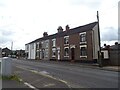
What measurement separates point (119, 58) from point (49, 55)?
2732cm

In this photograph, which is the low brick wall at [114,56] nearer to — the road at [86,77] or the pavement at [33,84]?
the road at [86,77]

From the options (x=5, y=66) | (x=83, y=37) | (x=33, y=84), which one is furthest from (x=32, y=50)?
(x=33, y=84)

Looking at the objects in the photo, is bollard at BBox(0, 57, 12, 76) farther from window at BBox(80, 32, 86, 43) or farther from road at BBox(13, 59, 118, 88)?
window at BBox(80, 32, 86, 43)

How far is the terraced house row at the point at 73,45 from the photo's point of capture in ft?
161

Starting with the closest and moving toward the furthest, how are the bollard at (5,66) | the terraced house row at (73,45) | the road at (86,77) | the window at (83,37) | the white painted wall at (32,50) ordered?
the road at (86,77) → the bollard at (5,66) → the terraced house row at (73,45) → the window at (83,37) → the white painted wall at (32,50)

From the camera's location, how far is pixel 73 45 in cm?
5444

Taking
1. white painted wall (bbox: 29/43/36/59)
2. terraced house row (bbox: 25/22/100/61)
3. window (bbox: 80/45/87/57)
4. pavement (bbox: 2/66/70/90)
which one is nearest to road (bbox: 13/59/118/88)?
pavement (bbox: 2/66/70/90)

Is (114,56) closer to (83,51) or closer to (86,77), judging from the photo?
(83,51)

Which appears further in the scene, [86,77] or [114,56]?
[114,56]

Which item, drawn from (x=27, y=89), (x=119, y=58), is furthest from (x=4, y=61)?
(x=119, y=58)

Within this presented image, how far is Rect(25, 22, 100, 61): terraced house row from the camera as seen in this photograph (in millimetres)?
48969

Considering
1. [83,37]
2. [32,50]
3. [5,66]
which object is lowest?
[5,66]

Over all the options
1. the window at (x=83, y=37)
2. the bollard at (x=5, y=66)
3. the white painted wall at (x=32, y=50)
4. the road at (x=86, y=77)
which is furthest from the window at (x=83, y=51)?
the bollard at (x=5, y=66)

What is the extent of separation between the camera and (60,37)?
60938 mm
